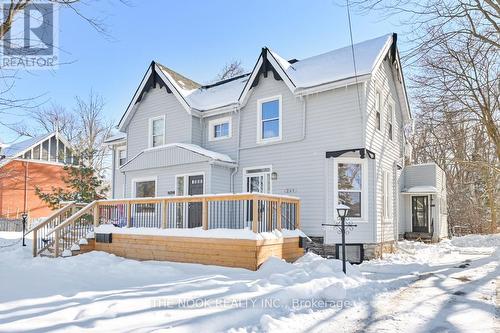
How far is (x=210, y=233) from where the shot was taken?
29.5 ft

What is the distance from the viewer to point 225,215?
31.7 feet

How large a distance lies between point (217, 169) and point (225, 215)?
3.55 meters

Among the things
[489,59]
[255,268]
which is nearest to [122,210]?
[255,268]

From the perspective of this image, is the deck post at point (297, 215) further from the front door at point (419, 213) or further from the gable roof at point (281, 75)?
the front door at point (419, 213)

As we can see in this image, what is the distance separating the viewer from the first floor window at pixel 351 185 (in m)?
11.5

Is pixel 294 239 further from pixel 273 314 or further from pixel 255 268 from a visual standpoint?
pixel 273 314

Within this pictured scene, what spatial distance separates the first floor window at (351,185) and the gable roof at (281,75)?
274cm

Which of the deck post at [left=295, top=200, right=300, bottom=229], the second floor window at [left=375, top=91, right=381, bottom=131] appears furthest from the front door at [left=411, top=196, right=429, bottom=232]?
the deck post at [left=295, top=200, right=300, bottom=229]

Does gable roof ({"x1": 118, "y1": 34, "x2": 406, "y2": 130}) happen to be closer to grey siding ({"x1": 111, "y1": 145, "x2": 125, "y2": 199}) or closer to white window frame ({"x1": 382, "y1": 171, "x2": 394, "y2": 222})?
grey siding ({"x1": 111, "y1": 145, "x2": 125, "y2": 199})

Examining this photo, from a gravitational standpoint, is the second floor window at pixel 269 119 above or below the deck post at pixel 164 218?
above

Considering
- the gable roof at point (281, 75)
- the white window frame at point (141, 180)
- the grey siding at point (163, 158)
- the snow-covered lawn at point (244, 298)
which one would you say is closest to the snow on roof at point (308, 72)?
the gable roof at point (281, 75)

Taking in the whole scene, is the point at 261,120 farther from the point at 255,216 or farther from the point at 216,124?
the point at 255,216

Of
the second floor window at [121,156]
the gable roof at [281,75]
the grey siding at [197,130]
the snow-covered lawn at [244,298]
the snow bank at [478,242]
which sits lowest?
the snow bank at [478,242]

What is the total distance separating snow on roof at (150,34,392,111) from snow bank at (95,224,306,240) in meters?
5.23
